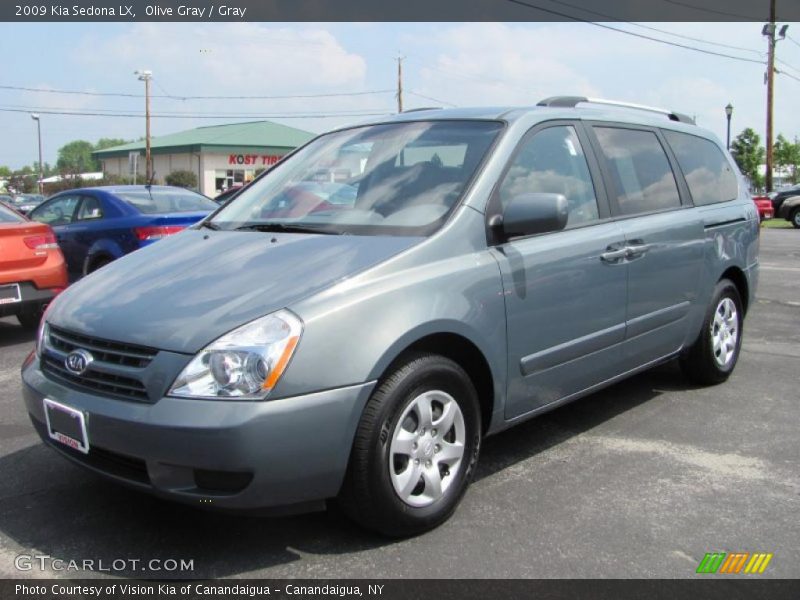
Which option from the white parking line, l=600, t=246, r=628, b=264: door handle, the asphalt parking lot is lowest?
the asphalt parking lot

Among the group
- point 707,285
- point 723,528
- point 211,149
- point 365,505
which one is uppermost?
point 211,149

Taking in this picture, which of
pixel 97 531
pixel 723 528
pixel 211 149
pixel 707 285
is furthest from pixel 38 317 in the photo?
pixel 211 149

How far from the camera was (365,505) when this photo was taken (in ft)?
9.17

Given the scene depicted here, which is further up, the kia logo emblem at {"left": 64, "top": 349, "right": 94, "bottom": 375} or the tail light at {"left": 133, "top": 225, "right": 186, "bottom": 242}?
the tail light at {"left": 133, "top": 225, "right": 186, "bottom": 242}

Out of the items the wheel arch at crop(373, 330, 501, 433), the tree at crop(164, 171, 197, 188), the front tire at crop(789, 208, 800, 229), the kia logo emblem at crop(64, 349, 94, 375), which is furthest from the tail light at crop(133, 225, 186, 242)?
the tree at crop(164, 171, 197, 188)

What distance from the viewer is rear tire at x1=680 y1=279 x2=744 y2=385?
4.96 m

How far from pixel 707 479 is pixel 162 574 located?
8.18 ft

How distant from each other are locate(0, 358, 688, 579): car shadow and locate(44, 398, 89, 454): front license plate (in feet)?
1.33

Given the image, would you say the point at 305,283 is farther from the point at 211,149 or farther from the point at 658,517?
the point at 211,149

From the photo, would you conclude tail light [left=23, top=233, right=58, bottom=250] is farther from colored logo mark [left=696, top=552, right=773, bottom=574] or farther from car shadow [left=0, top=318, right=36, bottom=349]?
colored logo mark [left=696, top=552, right=773, bottom=574]

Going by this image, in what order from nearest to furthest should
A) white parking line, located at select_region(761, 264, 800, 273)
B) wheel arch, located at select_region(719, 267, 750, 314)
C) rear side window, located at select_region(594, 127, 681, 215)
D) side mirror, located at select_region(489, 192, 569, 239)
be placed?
side mirror, located at select_region(489, 192, 569, 239), rear side window, located at select_region(594, 127, 681, 215), wheel arch, located at select_region(719, 267, 750, 314), white parking line, located at select_region(761, 264, 800, 273)

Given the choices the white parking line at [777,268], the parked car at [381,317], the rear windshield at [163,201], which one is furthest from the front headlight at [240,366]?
the white parking line at [777,268]

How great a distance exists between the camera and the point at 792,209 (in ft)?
78.2

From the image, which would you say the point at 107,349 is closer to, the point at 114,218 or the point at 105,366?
the point at 105,366
